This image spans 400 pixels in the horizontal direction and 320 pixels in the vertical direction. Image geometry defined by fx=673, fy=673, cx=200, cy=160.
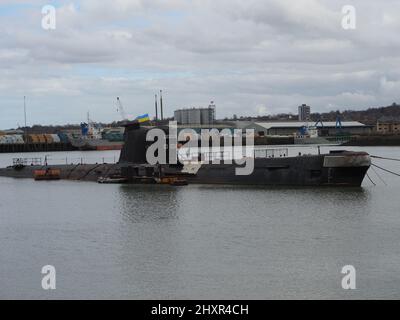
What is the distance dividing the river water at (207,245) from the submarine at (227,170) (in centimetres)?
146

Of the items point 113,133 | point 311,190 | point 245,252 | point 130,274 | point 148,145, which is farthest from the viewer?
point 113,133

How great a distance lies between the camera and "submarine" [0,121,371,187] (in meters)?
40.3

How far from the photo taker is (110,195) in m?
41.7

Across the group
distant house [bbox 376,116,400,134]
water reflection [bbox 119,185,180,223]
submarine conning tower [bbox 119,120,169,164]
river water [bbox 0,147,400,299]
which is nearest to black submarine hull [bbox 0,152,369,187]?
submarine conning tower [bbox 119,120,169,164]

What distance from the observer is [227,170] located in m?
44.9

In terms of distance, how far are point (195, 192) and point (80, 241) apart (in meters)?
16.0

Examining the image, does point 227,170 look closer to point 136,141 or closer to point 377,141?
point 136,141

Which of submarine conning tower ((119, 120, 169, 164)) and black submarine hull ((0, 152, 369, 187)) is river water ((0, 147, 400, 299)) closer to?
black submarine hull ((0, 152, 369, 187))

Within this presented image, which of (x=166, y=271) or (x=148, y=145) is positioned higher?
(x=148, y=145)

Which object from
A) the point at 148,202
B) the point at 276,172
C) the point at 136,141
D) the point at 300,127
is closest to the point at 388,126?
the point at 300,127

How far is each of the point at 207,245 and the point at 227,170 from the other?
20.8m

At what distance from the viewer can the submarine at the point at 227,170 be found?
132ft
